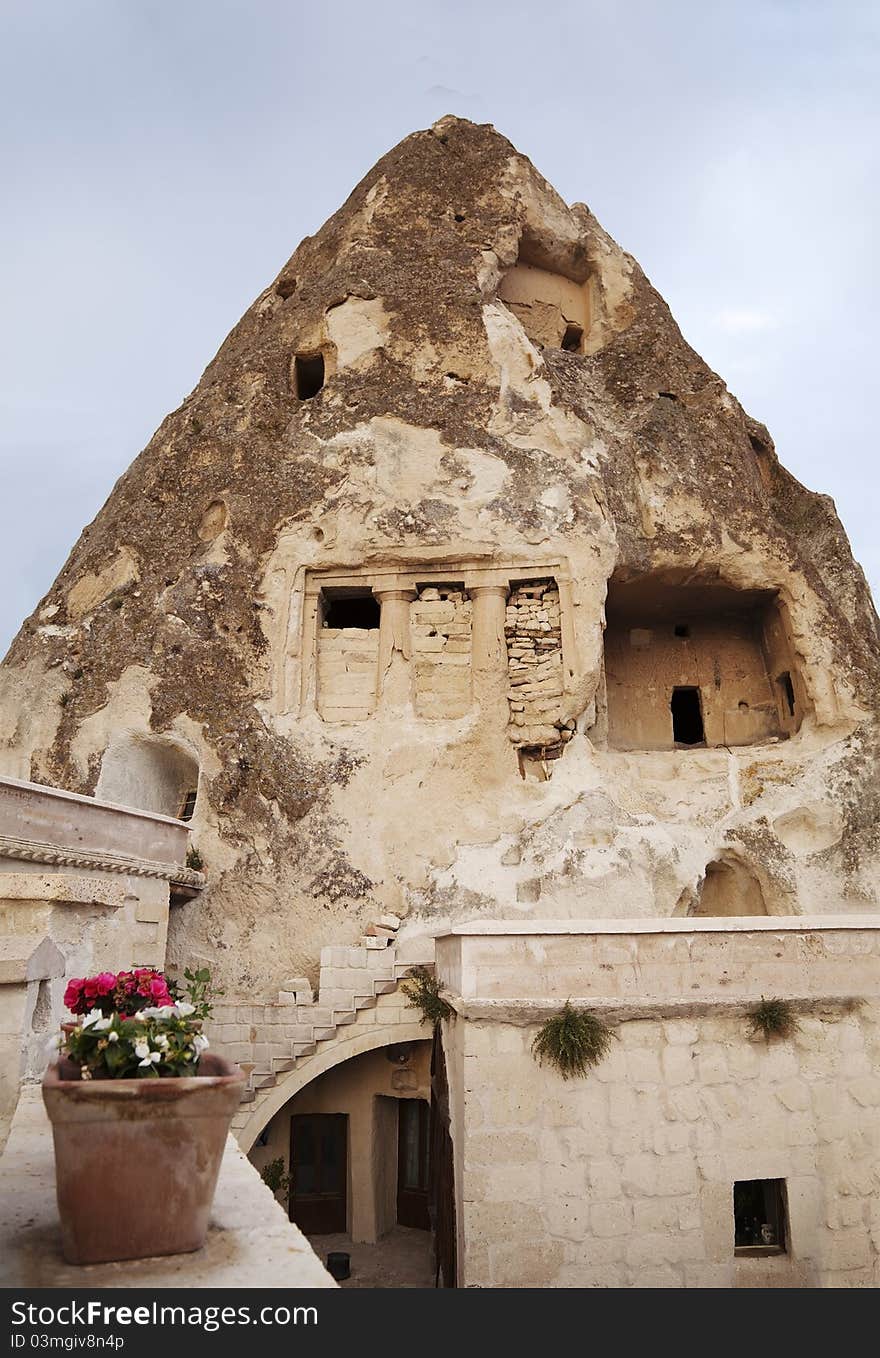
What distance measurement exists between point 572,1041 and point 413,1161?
669 centimetres

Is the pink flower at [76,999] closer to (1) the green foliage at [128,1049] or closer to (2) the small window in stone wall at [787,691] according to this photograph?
(1) the green foliage at [128,1049]

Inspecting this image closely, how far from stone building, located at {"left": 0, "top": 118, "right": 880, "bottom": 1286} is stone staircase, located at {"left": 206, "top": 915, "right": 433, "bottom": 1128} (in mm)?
42

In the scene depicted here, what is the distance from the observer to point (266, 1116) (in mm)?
10547

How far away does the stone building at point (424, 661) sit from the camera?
480 inches

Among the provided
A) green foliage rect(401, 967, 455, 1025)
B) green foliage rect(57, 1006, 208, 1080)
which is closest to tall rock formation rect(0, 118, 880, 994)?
green foliage rect(401, 967, 455, 1025)

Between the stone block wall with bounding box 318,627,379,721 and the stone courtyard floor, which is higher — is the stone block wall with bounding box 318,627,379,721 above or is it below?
above

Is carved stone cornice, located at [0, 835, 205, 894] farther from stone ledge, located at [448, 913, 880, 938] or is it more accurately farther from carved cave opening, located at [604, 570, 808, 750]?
carved cave opening, located at [604, 570, 808, 750]

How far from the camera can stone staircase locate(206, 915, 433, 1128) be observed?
420 inches

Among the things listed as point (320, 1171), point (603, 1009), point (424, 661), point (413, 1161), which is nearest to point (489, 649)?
point (424, 661)

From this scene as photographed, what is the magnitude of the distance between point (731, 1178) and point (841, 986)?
160 cm

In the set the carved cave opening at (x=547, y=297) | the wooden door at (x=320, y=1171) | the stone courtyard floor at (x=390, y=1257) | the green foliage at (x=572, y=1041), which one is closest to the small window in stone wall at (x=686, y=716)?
the carved cave opening at (x=547, y=297)

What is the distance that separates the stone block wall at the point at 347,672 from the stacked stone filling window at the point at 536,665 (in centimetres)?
196
